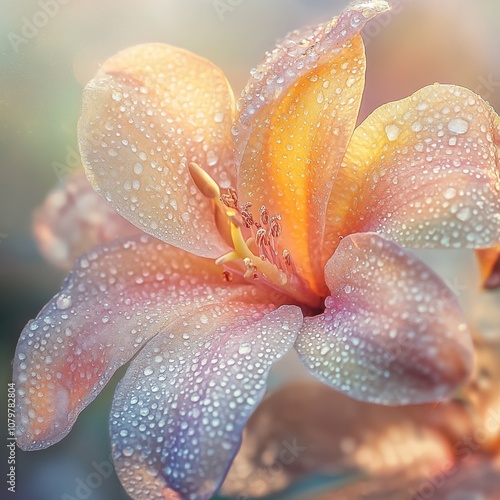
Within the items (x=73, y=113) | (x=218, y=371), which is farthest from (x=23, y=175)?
(x=218, y=371)

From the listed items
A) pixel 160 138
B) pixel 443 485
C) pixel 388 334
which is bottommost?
pixel 443 485

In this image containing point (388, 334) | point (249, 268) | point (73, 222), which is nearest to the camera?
point (388, 334)

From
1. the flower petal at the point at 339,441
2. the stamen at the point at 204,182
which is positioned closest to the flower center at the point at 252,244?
the stamen at the point at 204,182

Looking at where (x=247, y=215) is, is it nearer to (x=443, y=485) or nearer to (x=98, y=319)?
(x=98, y=319)

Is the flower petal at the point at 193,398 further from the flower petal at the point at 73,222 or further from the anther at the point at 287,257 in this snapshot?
the flower petal at the point at 73,222

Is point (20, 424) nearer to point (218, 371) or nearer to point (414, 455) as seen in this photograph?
point (218, 371)

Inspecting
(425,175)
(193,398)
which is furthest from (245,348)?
(425,175)
